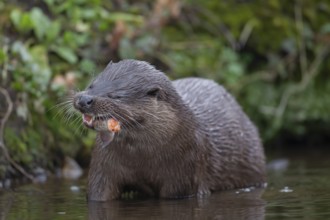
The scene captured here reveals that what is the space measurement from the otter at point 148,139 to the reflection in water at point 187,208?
13 centimetres

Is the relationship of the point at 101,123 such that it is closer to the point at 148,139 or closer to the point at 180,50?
the point at 148,139

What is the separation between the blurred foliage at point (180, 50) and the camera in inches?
291

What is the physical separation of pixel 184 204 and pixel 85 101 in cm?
86

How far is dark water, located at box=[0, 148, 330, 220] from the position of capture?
16.2 ft

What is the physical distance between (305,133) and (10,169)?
11.7 feet

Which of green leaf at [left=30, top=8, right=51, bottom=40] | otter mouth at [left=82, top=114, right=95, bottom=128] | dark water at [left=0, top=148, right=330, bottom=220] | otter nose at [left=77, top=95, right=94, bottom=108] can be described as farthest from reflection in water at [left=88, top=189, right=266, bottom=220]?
green leaf at [left=30, top=8, right=51, bottom=40]

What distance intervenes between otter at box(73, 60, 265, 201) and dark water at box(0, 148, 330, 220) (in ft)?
0.41

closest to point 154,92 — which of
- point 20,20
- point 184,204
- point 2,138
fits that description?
point 184,204

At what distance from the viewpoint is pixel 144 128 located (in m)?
5.43

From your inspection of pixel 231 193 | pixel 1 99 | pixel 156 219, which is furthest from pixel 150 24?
pixel 156 219

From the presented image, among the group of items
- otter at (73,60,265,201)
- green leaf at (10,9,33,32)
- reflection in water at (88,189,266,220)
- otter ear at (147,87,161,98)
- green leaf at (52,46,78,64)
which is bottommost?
reflection in water at (88,189,266,220)

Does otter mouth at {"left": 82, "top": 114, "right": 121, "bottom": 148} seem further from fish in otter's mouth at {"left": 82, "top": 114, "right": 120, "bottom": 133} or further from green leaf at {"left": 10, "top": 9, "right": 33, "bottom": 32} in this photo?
green leaf at {"left": 10, "top": 9, "right": 33, "bottom": 32}

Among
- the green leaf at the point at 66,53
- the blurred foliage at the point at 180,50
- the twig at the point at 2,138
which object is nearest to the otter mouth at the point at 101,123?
the twig at the point at 2,138

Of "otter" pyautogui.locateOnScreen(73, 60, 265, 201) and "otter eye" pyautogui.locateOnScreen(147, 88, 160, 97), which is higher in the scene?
"otter eye" pyautogui.locateOnScreen(147, 88, 160, 97)
